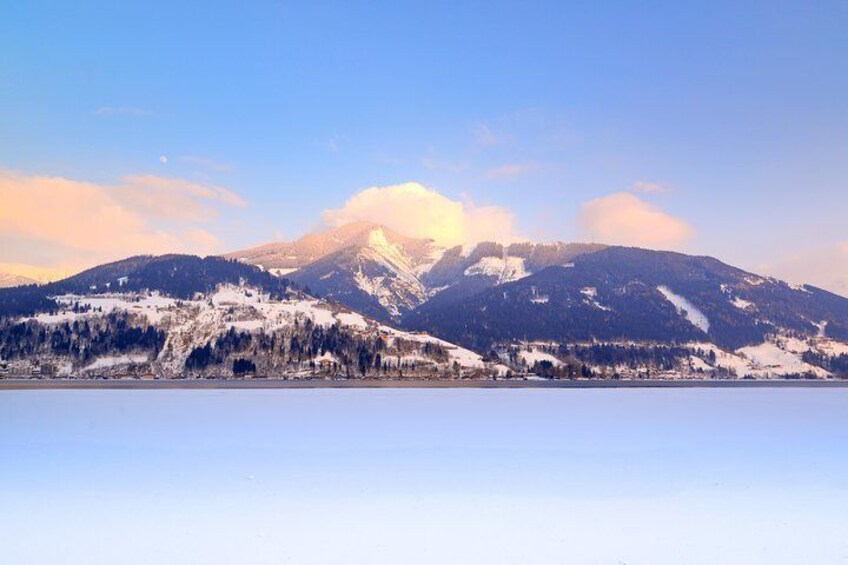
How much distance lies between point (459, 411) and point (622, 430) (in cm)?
2843

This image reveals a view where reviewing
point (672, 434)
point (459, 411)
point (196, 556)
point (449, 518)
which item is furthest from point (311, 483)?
point (459, 411)

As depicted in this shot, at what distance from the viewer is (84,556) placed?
69.2 ft

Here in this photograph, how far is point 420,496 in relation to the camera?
100.0 ft

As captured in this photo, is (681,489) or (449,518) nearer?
(449,518)

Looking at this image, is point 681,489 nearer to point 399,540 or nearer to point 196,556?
point 399,540

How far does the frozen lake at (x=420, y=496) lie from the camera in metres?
22.0

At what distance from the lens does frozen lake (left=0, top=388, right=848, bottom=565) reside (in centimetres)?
2202

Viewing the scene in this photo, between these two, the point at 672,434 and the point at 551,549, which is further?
the point at 672,434

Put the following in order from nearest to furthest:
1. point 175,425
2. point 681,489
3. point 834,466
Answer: point 681,489 → point 834,466 → point 175,425

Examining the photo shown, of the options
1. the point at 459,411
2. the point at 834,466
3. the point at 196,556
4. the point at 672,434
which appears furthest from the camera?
the point at 459,411

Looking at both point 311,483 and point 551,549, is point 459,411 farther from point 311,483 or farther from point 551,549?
point 551,549

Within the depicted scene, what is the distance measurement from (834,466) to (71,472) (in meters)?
40.5

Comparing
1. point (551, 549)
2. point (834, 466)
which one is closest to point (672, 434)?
point (834, 466)

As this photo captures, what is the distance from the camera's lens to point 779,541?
23.2 m
